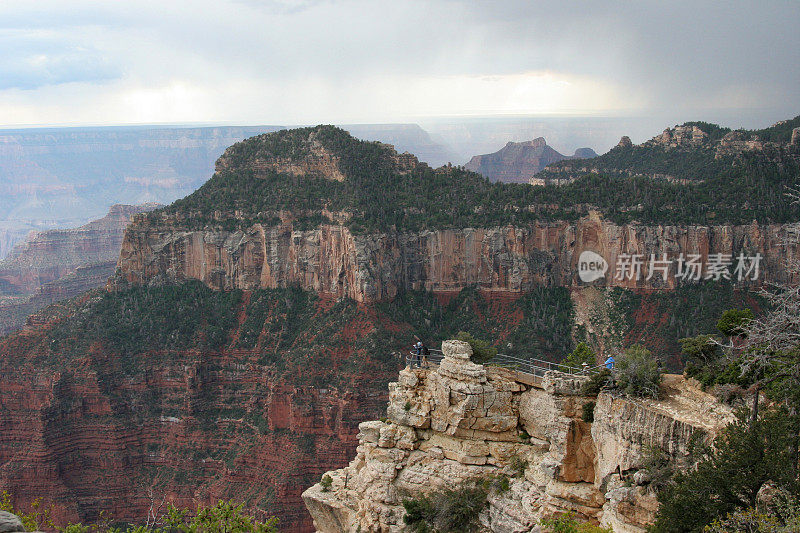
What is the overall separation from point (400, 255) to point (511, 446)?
52951 mm

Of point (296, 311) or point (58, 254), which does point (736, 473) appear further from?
point (58, 254)

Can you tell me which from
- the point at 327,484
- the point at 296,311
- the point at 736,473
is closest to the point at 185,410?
the point at 296,311

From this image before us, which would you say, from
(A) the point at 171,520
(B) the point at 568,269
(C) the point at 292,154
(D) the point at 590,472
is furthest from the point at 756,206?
(A) the point at 171,520

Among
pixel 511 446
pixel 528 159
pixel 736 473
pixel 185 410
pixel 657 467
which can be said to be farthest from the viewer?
pixel 528 159

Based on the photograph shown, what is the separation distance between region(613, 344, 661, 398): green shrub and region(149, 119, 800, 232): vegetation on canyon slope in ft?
173

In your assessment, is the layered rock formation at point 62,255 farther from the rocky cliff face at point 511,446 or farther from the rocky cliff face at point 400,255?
the rocky cliff face at point 511,446

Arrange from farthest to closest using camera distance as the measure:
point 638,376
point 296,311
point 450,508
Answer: point 296,311 → point 450,508 → point 638,376

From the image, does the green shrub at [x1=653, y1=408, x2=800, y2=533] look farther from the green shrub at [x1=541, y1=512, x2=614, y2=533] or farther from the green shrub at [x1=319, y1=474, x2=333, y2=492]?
the green shrub at [x1=319, y1=474, x2=333, y2=492]

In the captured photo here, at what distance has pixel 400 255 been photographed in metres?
82.9

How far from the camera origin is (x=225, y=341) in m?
81.8

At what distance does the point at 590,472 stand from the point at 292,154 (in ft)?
216

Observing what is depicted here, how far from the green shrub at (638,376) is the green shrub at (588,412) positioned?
4.75 feet

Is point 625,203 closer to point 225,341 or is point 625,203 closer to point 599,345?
point 599,345

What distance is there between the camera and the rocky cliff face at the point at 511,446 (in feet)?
82.3
